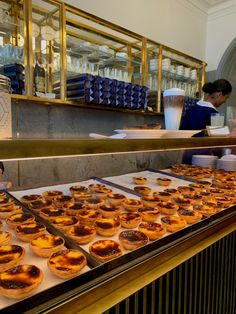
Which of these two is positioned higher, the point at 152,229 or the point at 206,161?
the point at 206,161

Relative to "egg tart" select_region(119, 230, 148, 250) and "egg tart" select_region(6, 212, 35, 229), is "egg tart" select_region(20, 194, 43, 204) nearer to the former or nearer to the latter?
"egg tart" select_region(6, 212, 35, 229)

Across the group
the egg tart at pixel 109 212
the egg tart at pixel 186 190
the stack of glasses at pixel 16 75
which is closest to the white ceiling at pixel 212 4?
the stack of glasses at pixel 16 75

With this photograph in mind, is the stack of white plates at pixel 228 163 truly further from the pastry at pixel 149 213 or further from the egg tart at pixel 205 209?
the pastry at pixel 149 213

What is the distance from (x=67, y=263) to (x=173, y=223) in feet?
1.84

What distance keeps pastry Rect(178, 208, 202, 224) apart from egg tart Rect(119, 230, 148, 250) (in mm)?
302

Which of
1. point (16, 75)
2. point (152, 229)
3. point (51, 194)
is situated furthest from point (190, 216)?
point (16, 75)

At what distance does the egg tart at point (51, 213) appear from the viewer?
1218 millimetres

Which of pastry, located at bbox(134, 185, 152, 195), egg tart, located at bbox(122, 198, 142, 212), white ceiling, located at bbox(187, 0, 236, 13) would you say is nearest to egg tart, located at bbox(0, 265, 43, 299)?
egg tart, located at bbox(122, 198, 142, 212)

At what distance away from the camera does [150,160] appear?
117 inches

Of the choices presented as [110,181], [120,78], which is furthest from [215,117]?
[120,78]

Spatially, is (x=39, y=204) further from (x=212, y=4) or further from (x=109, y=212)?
(x=212, y=4)

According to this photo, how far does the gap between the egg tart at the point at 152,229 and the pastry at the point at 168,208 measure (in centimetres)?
20

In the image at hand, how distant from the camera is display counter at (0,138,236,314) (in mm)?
715

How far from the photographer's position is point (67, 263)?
2.75 ft
